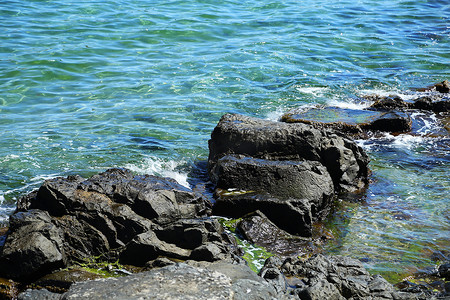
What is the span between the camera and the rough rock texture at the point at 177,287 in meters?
5.04

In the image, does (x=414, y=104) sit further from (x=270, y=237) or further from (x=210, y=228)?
(x=210, y=228)

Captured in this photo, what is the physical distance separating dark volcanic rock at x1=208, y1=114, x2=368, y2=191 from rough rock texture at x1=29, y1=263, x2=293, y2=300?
14.7ft

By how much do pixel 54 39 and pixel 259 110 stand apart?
29.2ft

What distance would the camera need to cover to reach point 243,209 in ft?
28.7

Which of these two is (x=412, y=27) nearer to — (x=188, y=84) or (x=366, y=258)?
(x=188, y=84)

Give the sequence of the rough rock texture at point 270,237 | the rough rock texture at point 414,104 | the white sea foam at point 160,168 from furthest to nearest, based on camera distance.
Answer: the rough rock texture at point 414,104 < the white sea foam at point 160,168 < the rough rock texture at point 270,237

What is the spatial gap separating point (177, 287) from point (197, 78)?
1186 centimetres

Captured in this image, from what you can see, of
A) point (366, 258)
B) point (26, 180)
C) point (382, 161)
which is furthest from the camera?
point (382, 161)

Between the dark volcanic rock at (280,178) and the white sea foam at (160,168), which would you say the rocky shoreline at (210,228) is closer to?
the dark volcanic rock at (280,178)

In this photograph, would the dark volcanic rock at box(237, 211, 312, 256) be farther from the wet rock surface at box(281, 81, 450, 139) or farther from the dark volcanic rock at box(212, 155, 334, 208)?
the wet rock surface at box(281, 81, 450, 139)

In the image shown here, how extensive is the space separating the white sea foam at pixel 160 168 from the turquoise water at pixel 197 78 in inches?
1.5

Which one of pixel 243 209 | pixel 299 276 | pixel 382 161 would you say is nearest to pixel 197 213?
pixel 243 209

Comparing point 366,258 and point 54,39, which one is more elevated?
point 54,39

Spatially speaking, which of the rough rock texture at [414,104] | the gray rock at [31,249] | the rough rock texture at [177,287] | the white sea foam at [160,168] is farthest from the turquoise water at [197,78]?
the rough rock texture at [177,287]
